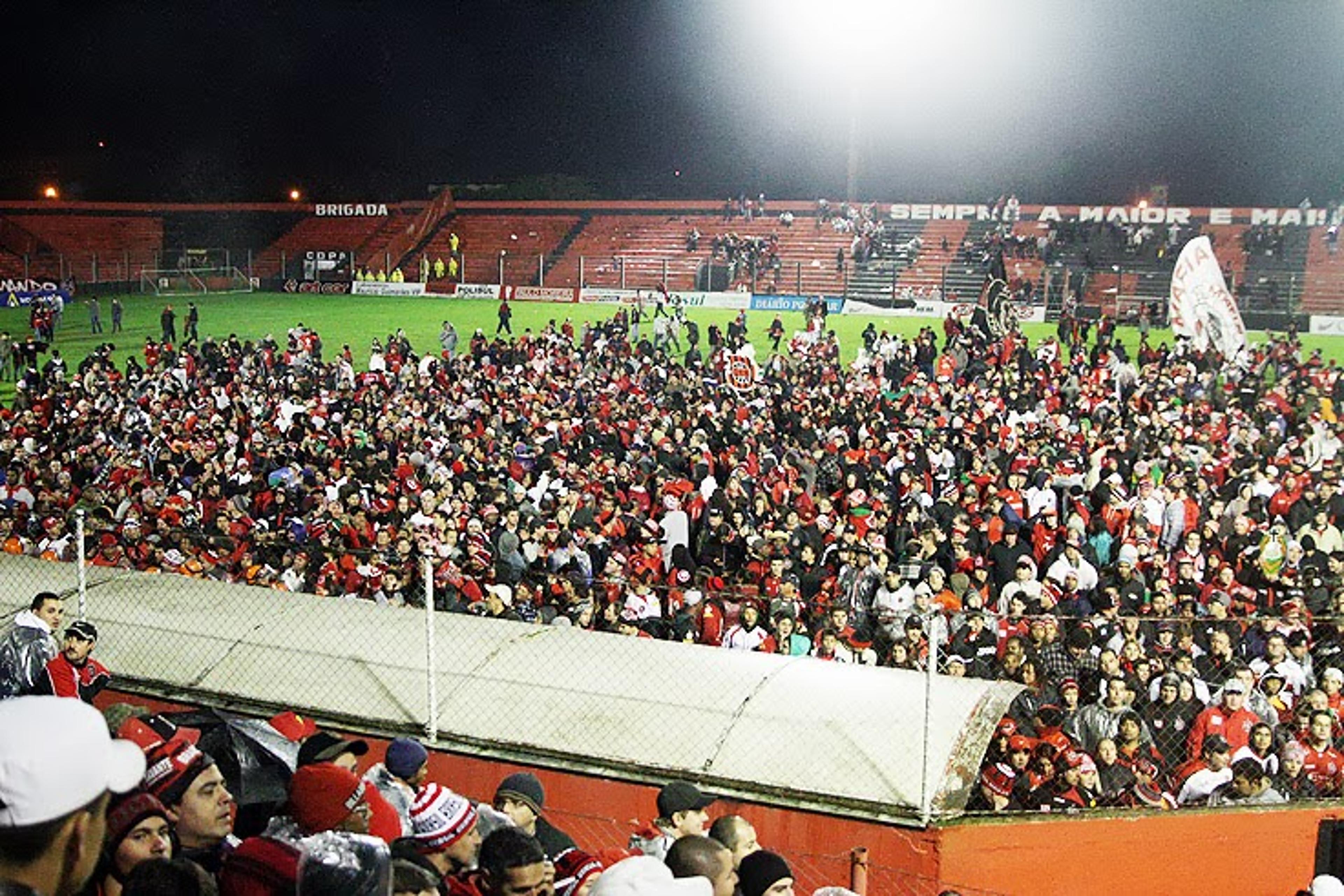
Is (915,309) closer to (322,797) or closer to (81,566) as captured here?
(81,566)

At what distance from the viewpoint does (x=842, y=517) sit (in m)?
11.0

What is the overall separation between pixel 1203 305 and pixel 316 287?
99.4ft

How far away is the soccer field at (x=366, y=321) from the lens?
93.4 feet

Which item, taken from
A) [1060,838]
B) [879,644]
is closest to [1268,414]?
[879,644]

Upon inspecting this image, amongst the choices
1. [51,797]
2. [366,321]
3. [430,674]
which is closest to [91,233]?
[366,321]

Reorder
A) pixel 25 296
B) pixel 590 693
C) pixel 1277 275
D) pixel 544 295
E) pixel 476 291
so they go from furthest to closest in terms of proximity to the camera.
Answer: pixel 476 291 < pixel 544 295 < pixel 25 296 < pixel 1277 275 < pixel 590 693

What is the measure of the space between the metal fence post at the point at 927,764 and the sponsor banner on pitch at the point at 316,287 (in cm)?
3636

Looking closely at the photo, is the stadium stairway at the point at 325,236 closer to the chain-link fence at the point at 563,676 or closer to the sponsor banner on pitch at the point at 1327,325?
the sponsor banner on pitch at the point at 1327,325

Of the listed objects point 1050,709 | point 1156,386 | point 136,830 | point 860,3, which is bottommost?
point 1050,709

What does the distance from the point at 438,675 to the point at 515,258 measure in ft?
114

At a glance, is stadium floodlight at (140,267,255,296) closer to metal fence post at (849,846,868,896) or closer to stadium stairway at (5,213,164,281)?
stadium stairway at (5,213,164,281)

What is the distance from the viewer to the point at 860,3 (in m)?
27.0

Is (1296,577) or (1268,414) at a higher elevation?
(1268,414)

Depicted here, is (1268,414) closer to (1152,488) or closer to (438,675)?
(1152,488)
